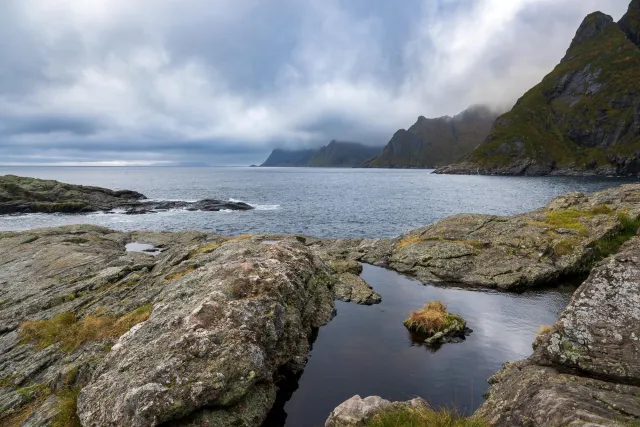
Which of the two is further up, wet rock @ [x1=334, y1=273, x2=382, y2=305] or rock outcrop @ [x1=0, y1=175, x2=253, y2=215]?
wet rock @ [x1=334, y1=273, x2=382, y2=305]

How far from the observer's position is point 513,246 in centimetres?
3206

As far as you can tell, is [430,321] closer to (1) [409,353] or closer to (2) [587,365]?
(1) [409,353]

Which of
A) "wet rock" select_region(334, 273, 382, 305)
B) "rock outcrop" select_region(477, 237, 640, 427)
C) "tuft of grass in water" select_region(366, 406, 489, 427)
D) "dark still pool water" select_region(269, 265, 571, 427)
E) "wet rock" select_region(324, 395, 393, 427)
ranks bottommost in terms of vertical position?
"wet rock" select_region(334, 273, 382, 305)

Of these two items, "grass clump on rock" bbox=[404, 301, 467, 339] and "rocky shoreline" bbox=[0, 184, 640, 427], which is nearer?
"rocky shoreline" bbox=[0, 184, 640, 427]

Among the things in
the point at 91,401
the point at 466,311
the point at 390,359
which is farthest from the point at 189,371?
the point at 466,311

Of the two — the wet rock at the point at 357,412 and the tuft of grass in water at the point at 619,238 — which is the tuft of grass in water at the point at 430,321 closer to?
the wet rock at the point at 357,412

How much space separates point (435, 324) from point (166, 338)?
13722 mm

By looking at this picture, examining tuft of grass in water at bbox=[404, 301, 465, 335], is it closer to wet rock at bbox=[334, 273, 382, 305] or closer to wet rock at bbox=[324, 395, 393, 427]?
wet rock at bbox=[334, 273, 382, 305]

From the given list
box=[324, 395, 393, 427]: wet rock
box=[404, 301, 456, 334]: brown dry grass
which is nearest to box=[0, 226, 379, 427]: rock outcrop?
box=[324, 395, 393, 427]: wet rock

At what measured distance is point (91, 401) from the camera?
35.7 ft

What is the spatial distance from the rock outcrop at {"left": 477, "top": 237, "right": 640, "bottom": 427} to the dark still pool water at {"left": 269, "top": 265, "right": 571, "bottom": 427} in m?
2.79

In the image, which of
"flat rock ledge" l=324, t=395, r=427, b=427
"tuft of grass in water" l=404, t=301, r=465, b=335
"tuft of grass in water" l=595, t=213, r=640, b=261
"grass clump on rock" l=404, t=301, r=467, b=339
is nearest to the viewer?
"flat rock ledge" l=324, t=395, r=427, b=427

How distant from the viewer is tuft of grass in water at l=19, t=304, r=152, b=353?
1589cm

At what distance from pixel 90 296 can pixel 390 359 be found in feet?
59.2
